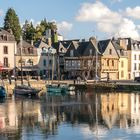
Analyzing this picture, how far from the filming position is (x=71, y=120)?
43219 mm

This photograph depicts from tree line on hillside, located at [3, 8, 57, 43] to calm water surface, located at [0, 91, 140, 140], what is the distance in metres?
56.7

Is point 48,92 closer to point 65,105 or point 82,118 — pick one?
point 65,105

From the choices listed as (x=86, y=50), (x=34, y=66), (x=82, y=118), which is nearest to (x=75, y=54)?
(x=86, y=50)

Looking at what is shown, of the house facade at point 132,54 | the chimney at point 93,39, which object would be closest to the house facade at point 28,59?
the chimney at point 93,39

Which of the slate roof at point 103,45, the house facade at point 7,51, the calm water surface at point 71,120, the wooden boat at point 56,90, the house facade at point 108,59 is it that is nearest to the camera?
the calm water surface at point 71,120

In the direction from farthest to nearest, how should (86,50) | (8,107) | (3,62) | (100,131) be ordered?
(86,50) < (3,62) < (8,107) < (100,131)

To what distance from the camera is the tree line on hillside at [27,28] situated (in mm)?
116812

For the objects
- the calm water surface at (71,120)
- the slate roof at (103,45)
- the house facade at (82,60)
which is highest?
the slate roof at (103,45)

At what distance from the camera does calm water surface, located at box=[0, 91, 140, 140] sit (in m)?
34.6

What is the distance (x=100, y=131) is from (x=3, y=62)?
61.3 meters

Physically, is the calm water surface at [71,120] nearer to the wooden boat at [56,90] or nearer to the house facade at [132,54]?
the wooden boat at [56,90]

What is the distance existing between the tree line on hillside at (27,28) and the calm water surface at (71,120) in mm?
56667

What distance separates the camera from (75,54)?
4031 inches

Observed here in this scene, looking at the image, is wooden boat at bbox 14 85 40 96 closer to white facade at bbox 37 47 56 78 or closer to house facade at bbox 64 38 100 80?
house facade at bbox 64 38 100 80
